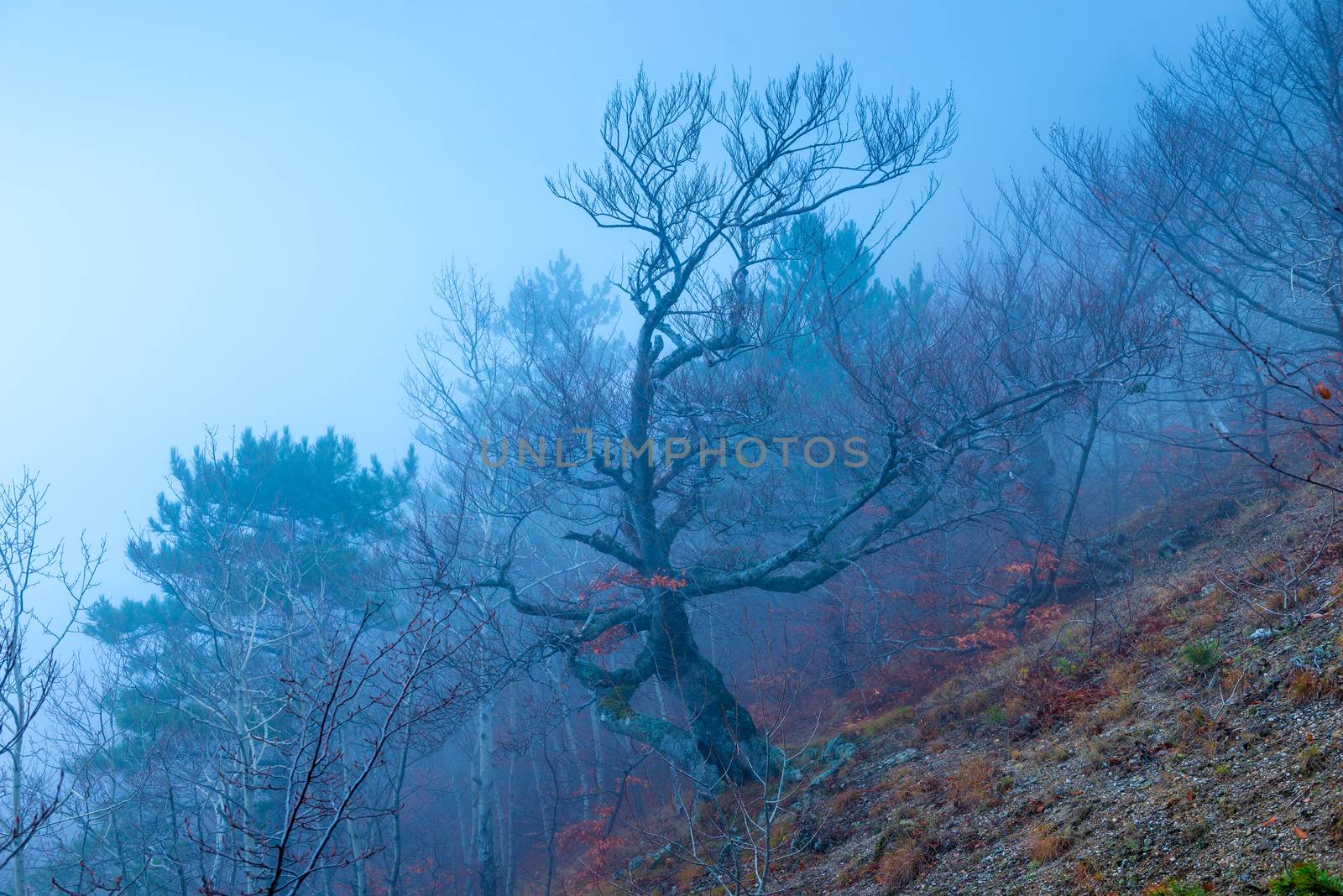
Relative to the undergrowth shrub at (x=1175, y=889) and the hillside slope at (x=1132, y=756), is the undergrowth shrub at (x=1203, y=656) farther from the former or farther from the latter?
the undergrowth shrub at (x=1175, y=889)

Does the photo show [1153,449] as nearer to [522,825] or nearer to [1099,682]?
[1099,682]

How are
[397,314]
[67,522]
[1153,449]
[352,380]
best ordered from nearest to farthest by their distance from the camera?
[1153,449], [67,522], [352,380], [397,314]

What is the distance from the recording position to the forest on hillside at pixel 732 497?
8.66 m

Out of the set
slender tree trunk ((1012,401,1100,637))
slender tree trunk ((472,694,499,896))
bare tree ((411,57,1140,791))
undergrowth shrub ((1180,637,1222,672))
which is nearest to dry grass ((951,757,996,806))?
undergrowth shrub ((1180,637,1222,672))

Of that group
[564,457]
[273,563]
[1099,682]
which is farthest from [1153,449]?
[273,563]

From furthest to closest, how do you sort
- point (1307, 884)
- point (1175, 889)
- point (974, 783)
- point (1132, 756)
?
point (974, 783), point (1132, 756), point (1175, 889), point (1307, 884)

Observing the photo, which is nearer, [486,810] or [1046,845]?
[1046,845]

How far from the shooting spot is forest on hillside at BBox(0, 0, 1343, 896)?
8664 millimetres

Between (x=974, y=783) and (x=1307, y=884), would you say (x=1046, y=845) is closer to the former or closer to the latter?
(x=974, y=783)

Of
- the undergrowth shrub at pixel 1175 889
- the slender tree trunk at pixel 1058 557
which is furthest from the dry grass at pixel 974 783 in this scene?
the slender tree trunk at pixel 1058 557

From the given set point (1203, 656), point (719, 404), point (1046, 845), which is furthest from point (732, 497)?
point (1046, 845)

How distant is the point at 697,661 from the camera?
9844mm

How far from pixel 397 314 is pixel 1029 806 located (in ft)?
669

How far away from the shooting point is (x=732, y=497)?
10.9 meters
